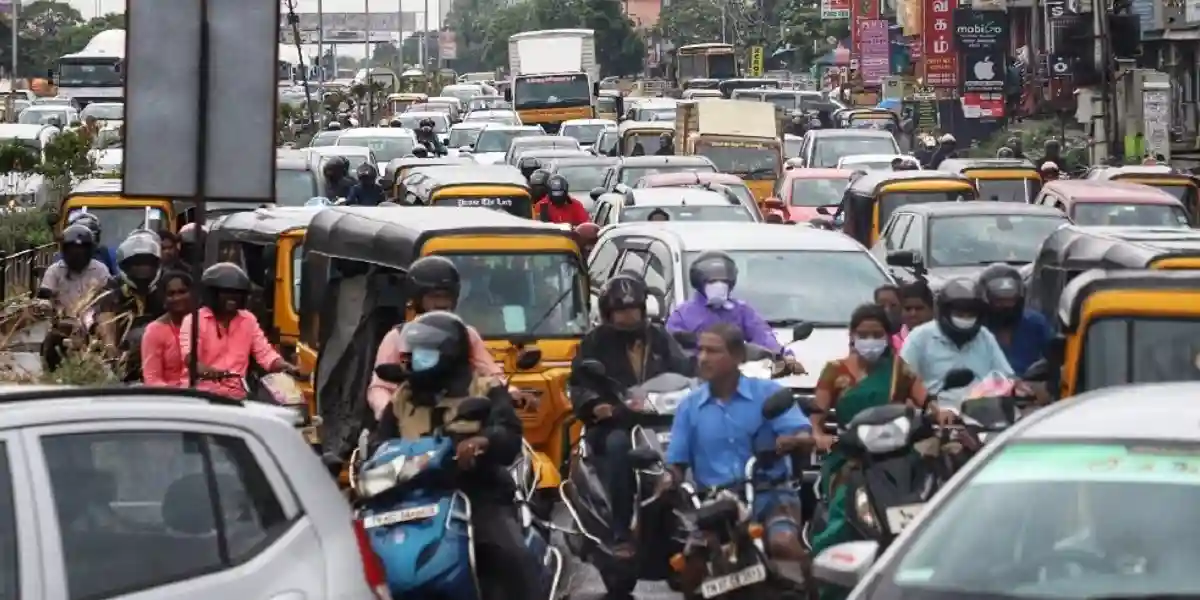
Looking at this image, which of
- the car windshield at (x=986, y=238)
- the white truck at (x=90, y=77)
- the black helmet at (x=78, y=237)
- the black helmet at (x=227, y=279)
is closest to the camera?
the black helmet at (x=227, y=279)

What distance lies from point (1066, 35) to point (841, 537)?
2716cm

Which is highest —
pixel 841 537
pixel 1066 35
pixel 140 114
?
pixel 1066 35

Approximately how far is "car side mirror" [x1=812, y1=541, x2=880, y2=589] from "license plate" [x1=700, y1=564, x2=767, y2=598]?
251 cm

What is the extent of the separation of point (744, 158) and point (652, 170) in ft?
20.9

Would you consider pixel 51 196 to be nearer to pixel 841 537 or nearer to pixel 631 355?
pixel 631 355

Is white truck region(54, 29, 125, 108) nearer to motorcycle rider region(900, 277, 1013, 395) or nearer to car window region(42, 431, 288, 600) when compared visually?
motorcycle rider region(900, 277, 1013, 395)

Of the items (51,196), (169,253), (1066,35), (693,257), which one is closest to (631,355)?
(693,257)

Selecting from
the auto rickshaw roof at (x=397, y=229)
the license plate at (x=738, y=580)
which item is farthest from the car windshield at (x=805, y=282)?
the license plate at (x=738, y=580)

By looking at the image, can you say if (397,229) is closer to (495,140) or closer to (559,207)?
(559,207)

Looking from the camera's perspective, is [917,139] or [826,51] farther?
[826,51]

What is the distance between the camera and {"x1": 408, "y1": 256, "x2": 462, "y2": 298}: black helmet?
9.98 metres

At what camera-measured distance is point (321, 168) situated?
88.9 feet

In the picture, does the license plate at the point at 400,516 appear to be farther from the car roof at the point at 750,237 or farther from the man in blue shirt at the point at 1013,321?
the car roof at the point at 750,237

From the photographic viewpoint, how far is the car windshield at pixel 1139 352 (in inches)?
357
